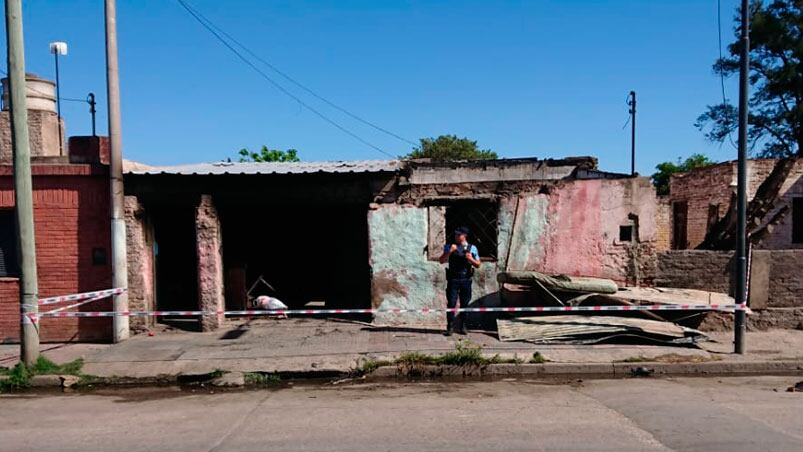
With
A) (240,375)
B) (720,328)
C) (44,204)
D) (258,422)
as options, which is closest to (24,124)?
(44,204)

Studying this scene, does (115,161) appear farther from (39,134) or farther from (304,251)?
(304,251)

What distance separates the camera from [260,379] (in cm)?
781

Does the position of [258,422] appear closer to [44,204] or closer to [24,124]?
[24,124]

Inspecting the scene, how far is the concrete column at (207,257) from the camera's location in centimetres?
1045

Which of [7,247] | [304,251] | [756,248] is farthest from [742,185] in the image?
[7,247]

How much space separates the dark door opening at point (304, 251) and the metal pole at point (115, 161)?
223 centimetres

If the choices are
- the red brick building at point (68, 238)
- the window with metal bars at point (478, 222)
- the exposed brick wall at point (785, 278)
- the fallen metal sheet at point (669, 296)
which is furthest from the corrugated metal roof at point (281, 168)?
the exposed brick wall at point (785, 278)

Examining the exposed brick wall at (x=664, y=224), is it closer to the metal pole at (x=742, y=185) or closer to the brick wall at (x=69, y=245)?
the metal pole at (x=742, y=185)

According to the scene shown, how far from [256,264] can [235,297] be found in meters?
1.16

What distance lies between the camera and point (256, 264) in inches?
491

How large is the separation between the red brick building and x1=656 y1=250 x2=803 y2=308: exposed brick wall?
10.1m

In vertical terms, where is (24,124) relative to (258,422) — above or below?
above

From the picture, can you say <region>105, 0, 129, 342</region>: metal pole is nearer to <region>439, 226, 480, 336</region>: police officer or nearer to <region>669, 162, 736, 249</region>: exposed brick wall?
<region>439, 226, 480, 336</region>: police officer

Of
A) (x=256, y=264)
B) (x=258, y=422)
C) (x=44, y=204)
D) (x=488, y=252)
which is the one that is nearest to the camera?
(x=258, y=422)
